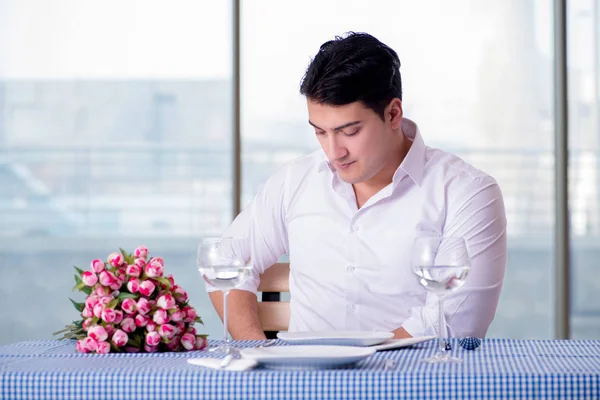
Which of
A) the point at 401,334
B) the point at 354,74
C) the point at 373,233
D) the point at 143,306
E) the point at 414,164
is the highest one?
the point at 354,74

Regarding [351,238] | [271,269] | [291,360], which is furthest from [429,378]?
[271,269]

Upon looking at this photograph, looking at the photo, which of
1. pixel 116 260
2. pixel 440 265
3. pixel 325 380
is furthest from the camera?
pixel 116 260

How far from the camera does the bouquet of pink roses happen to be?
155 cm

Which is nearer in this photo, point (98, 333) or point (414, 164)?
point (98, 333)

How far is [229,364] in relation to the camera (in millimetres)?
1337

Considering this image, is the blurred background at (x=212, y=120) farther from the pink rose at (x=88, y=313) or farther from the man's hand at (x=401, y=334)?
the pink rose at (x=88, y=313)

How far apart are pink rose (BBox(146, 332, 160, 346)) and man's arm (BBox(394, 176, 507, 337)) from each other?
23.9 inches

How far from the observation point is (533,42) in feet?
12.8

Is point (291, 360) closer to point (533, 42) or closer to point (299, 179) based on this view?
point (299, 179)

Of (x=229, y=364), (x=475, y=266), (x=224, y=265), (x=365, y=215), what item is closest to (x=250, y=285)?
(x=365, y=215)

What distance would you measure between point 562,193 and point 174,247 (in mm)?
1691

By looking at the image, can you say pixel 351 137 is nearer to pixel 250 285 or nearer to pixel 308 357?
pixel 250 285

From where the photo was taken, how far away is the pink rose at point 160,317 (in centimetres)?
156

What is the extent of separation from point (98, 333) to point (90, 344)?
3cm
